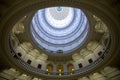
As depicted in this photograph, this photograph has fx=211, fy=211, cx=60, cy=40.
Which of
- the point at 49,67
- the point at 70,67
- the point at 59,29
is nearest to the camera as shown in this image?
the point at 70,67

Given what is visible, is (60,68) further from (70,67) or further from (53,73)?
(53,73)

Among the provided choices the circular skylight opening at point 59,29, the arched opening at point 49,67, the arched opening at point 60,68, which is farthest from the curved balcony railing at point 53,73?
the circular skylight opening at point 59,29

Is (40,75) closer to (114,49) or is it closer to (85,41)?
(85,41)

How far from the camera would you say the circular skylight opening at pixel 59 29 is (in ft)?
110

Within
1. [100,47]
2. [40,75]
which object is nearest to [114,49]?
[100,47]

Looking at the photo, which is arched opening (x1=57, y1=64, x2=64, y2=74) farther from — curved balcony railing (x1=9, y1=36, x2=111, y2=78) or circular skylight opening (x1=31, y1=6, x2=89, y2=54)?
circular skylight opening (x1=31, y1=6, x2=89, y2=54)

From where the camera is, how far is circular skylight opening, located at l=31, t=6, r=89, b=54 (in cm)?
3347

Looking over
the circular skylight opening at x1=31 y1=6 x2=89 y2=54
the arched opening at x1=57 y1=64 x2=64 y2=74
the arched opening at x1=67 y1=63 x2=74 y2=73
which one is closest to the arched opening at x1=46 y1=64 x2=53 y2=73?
the arched opening at x1=57 y1=64 x2=64 y2=74

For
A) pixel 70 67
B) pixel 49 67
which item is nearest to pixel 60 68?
pixel 70 67

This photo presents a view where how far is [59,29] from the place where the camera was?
3950 cm

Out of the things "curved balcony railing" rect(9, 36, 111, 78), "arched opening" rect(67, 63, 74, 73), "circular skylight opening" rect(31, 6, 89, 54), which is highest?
"circular skylight opening" rect(31, 6, 89, 54)

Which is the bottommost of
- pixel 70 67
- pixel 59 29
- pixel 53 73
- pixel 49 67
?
pixel 53 73

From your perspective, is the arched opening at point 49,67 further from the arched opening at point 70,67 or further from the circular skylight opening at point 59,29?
the arched opening at point 70,67

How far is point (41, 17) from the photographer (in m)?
37.5
